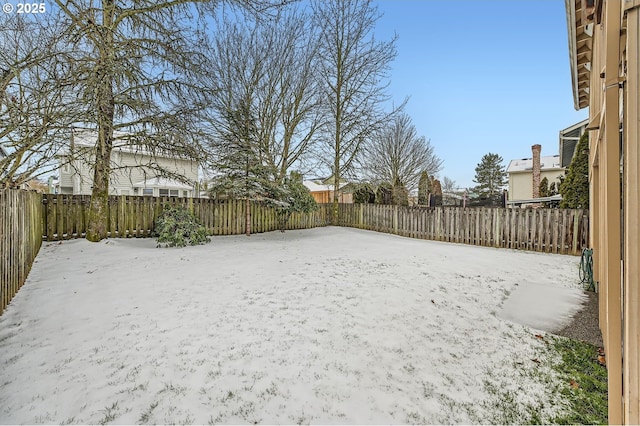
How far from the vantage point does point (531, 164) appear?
79.6ft

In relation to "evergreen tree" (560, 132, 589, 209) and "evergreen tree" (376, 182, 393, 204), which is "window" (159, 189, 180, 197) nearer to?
"evergreen tree" (376, 182, 393, 204)

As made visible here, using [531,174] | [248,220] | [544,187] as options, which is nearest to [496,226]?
[248,220]

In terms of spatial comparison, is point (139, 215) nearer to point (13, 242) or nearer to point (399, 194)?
point (13, 242)

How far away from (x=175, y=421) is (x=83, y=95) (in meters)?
6.50

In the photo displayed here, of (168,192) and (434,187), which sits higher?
(434,187)

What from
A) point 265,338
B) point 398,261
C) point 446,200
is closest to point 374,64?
point 446,200

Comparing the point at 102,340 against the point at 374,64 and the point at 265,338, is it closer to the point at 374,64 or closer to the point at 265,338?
the point at 265,338

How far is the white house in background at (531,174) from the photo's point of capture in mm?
21750

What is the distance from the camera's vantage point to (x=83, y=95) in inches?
234

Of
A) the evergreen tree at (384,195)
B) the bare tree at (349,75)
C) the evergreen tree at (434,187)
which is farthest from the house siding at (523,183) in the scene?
the bare tree at (349,75)

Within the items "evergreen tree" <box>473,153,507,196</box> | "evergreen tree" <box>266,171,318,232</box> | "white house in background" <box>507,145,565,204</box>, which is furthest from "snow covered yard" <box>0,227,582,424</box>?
"evergreen tree" <box>473,153,507,196</box>

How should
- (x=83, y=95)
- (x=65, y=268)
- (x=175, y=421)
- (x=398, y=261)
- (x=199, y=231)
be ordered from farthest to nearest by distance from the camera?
(x=199, y=231)
(x=398, y=261)
(x=83, y=95)
(x=65, y=268)
(x=175, y=421)

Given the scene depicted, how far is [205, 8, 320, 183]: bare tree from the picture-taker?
12676 millimetres

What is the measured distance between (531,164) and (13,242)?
29.4 meters
